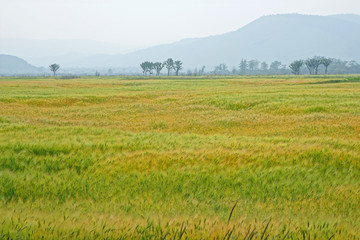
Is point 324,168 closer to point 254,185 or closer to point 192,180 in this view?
point 254,185

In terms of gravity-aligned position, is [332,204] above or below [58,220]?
below

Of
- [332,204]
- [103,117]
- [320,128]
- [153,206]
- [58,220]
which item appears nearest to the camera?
[58,220]

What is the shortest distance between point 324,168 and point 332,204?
2.94m

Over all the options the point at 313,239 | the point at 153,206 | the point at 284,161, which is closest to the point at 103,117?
the point at 284,161

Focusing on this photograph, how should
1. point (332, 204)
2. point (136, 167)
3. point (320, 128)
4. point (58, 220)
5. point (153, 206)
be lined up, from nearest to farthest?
point (58, 220), point (153, 206), point (332, 204), point (136, 167), point (320, 128)

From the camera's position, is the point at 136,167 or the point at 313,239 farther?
the point at 136,167

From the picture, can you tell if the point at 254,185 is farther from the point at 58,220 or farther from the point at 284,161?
the point at 58,220

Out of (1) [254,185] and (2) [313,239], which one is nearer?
(2) [313,239]

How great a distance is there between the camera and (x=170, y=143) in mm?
13109

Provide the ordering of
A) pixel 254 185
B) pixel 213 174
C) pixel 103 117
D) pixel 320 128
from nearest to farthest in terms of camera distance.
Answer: pixel 254 185 < pixel 213 174 < pixel 320 128 < pixel 103 117

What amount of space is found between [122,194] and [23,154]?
4966 millimetres

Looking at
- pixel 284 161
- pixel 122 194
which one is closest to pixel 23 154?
pixel 122 194

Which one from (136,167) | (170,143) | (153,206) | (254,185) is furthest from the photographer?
(170,143)

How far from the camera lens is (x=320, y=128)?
18.4 meters
